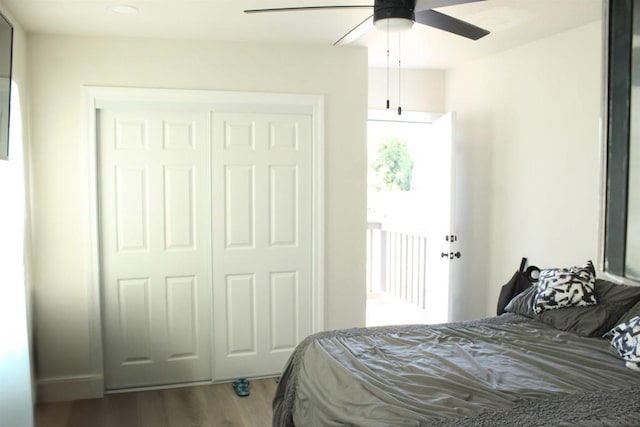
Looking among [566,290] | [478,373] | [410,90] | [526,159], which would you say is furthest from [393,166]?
[478,373]

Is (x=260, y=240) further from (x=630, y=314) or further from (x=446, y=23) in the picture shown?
(x=630, y=314)

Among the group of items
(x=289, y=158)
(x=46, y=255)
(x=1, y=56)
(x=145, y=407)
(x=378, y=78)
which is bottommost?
(x=145, y=407)

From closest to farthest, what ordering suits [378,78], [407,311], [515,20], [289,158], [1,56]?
[1,56] → [515,20] → [289,158] → [378,78] → [407,311]

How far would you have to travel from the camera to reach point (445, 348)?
254 cm

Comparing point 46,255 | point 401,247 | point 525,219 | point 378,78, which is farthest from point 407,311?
point 46,255

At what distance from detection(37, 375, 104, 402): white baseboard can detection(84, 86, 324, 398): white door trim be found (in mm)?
28

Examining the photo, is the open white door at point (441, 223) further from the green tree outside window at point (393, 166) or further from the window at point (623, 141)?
the window at point (623, 141)

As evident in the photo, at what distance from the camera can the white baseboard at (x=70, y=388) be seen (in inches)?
139

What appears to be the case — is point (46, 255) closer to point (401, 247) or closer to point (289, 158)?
point (289, 158)

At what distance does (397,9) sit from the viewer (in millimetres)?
2023

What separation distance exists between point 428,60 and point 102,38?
8.20 feet

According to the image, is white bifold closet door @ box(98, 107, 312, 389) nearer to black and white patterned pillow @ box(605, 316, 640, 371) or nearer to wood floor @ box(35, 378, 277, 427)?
wood floor @ box(35, 378, 277, 427)

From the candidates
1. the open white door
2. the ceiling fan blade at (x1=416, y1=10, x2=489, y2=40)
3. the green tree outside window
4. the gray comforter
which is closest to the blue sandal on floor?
the gray comforter

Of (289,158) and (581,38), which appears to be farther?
(289,158)
